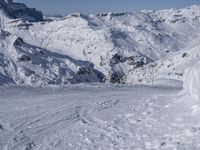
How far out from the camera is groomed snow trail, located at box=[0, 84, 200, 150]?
605 inches

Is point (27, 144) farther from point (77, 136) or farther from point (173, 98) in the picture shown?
point (173, 98)

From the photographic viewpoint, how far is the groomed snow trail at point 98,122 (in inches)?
605

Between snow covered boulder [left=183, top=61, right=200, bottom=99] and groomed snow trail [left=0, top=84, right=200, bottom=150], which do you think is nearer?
groomed snow trail [left=0, top=84, right=200, bottom=150]

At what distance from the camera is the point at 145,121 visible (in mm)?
18516

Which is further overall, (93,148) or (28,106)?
(28,106)

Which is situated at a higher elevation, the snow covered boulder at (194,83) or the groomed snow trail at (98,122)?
the snow covered boulder at (194,83)

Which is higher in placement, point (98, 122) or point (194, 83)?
point (194, 83)

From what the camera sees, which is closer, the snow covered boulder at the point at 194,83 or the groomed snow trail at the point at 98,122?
the groomed snow trail at the point at 98,122

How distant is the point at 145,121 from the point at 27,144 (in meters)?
5.23

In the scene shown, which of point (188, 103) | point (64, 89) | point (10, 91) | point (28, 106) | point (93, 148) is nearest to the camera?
point (93, 148)

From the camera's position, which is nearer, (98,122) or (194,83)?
(98,122)

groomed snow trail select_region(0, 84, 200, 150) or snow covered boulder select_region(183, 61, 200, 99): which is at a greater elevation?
snow covered boulder select_region(183, 61, 200, 99)

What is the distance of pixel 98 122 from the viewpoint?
1902cm

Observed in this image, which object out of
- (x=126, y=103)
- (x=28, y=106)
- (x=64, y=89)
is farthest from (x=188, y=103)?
(x=64, y=89)
